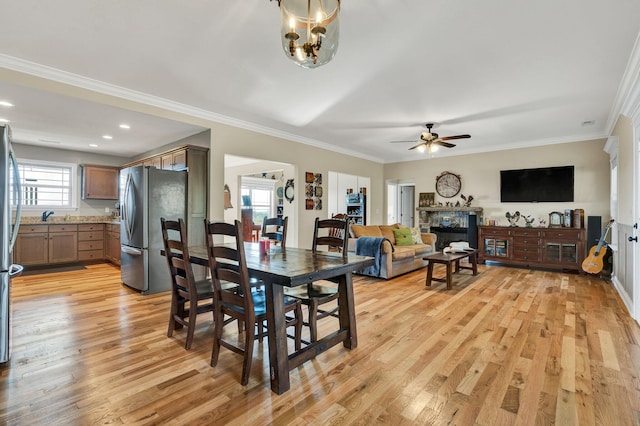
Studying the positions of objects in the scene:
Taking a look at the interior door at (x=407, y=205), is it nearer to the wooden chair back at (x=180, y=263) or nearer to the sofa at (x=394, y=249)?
the sofa at (x=394, y=249)

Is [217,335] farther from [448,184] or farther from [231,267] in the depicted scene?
[448,184]

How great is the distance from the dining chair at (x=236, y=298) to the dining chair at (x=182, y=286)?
0.33 metres

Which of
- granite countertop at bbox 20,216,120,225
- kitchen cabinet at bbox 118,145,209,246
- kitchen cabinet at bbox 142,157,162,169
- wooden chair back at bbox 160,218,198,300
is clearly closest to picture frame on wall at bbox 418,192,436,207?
kitchen cabinet at bbox 118,145,209,246

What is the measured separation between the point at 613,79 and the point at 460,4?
251 centimetres

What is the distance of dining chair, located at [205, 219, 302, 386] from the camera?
78.5 inches

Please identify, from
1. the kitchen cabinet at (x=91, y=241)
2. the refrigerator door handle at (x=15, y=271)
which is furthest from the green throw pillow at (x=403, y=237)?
the kitchen cabinet at (x=91, y=241)

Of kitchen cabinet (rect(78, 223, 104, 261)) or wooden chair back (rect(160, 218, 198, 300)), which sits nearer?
wooden chair back (rect(160, 218, 198, 300))

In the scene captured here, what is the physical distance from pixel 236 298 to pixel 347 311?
94 centimetres

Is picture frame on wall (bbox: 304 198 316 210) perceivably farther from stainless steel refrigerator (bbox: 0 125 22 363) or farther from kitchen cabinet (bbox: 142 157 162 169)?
stainless steel refrigerator (bbox: 0 125 22 363)

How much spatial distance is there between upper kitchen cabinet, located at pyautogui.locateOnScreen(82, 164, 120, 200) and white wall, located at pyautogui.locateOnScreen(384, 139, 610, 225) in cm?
671

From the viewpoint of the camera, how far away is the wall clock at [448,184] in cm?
736

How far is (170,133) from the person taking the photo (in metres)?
4.96

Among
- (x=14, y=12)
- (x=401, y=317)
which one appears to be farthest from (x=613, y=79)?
(x=14, y=12)

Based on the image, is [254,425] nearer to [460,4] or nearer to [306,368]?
[306,368]
